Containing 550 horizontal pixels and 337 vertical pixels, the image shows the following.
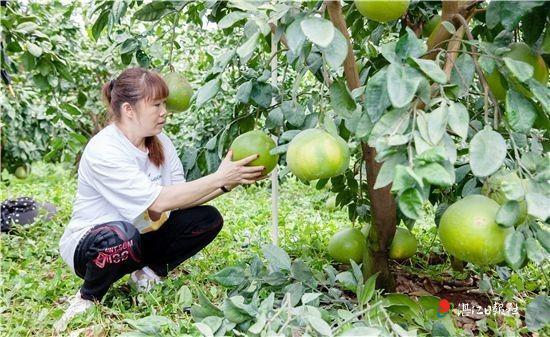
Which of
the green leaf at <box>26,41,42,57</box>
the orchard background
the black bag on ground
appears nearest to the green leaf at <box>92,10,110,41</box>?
the orchard background

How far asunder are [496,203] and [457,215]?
3.6 inches

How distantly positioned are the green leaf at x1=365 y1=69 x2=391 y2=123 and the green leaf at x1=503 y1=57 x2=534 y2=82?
226 millimetres

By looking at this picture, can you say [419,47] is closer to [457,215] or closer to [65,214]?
[457,215]

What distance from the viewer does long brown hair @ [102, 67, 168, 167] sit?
77.9 inches

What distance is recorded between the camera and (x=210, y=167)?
6.55ft

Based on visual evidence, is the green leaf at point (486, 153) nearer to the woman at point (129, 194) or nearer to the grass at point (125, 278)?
the woman at point (129, 194)

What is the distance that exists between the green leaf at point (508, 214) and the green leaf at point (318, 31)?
0.43 meters

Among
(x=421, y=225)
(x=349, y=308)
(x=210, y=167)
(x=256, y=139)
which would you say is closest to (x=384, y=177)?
(x=256, y=139)

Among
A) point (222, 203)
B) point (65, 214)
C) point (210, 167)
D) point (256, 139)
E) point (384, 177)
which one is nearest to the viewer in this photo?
point (384, 177)

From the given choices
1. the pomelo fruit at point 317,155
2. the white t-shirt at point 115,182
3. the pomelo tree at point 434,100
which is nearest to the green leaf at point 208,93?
the pomelo tree at point 434,100

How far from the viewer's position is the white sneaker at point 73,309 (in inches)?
74.0

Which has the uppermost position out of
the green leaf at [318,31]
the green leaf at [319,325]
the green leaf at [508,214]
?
the green leaf at [318,31]

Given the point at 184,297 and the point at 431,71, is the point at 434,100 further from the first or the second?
the point at 184,297

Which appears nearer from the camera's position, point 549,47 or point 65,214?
point 549,47
